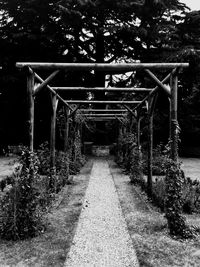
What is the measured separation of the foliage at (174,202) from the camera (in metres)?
5.50

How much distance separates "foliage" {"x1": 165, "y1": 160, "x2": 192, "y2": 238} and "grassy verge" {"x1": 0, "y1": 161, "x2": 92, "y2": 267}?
156 centimetres

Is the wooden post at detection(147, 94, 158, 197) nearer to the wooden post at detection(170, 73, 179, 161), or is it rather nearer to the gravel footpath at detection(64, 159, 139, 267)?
the gravel footpath at detection(64, 159, 139, 267)

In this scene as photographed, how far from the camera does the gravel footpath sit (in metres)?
4.32

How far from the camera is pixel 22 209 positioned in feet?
17.6

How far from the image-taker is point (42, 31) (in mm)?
19688

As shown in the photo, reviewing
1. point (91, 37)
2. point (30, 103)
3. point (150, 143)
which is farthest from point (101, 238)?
point (91, 37)

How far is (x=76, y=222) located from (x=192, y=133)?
1734 cm

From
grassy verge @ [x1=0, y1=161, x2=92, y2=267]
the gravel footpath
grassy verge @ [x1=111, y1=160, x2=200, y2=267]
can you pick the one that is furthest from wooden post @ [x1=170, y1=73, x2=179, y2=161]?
Answer: grassy verge @ [x1=0, y1=161, x2=92, y2=267]

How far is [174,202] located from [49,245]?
6.78 ft

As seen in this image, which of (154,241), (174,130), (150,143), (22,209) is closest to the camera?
(154,241)

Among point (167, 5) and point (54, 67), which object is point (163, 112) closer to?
point (167, 5)

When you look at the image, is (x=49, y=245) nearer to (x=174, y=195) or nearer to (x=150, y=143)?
(x=174, y=195)

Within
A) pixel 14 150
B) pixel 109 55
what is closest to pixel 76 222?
pixel 14 150

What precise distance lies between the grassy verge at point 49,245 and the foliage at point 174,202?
1.56 meters
